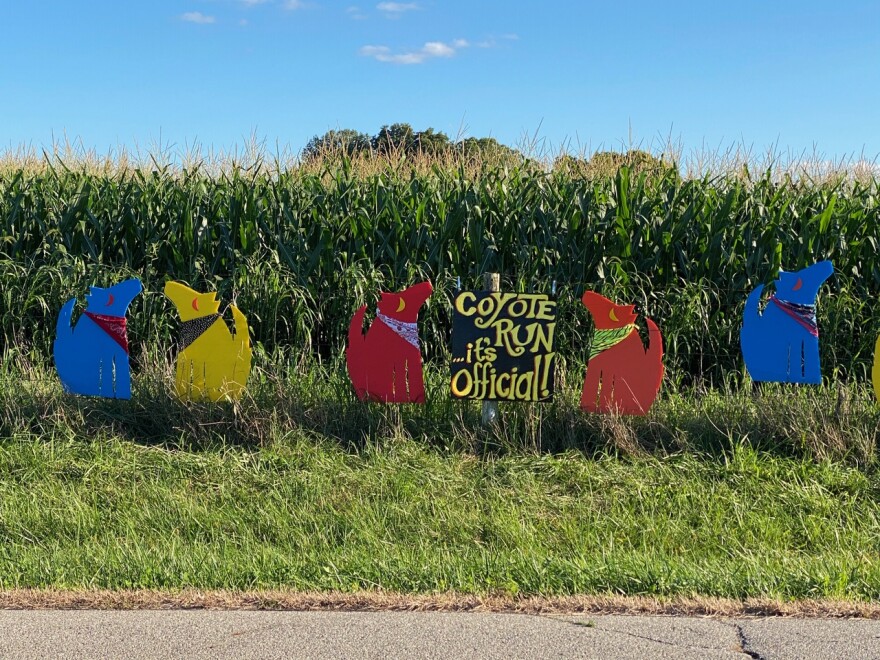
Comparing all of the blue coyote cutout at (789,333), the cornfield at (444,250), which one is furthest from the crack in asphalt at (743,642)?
the cornfield at (444,250)

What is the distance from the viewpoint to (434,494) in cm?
586

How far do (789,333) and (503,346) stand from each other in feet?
6.89

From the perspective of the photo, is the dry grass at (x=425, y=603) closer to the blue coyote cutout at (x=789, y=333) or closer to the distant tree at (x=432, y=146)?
the blue coyote cutout at (x=789, y=333)

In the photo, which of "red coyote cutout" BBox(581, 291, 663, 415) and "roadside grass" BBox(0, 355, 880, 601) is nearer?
"roadside grass" BBox(0, 355, 880, 601)

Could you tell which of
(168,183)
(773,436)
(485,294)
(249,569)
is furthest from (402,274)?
(249,569)

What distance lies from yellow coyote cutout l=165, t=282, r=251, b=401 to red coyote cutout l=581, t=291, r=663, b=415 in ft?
8.53

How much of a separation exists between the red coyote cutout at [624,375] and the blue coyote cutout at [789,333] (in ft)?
2.39

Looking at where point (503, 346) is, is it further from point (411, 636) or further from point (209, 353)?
point (411, 636)

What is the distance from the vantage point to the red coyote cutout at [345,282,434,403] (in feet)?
22.8

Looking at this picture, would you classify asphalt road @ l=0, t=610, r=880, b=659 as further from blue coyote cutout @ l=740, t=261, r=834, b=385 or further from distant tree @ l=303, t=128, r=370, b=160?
distant tree @ l=303, t=128, r=370, b=160

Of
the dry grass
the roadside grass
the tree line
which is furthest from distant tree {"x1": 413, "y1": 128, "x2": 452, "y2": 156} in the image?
the dry grass

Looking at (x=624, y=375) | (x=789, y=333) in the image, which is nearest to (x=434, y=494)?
(x=624, y=375)

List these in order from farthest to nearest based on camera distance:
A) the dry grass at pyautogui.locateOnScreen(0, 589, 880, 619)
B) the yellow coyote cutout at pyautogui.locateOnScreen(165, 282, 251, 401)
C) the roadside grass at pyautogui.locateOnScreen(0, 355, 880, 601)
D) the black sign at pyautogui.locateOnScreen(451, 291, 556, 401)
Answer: the yellow coyote cutout at pyautogui.locateOnScreen(165, 282, 251, 401) → the black sign at pyautogui.locateOnScreen(451, 291, 556, 401) → the roadside grass at pyautogui.locateOnScreen(0, 355, 880, 601) → the dry grass at pyautogui.locateOnScreen(0, 589, 880, 619)

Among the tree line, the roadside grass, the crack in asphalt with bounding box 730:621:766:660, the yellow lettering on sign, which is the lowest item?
the crack in asphalt with bounding box 730:621:766:660
